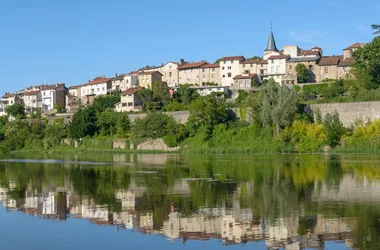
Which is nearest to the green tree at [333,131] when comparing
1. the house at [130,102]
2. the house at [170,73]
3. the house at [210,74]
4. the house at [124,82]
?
the house at [130,102]

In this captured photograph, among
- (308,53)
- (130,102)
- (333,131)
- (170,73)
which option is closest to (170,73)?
(170,73)

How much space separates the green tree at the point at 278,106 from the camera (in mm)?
50188

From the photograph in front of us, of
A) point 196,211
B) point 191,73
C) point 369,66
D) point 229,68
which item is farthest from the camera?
point 191,73

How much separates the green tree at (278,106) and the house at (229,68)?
3015cm

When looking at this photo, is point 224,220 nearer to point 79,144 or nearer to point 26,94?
point 79,144

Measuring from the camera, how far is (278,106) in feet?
165

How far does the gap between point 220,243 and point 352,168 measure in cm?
1984

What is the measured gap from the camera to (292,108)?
5034 centimetres

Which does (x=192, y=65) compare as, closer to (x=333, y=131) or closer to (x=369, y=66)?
(x=369, y=66)

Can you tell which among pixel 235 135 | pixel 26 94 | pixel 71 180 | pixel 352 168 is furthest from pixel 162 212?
pixel 26 94

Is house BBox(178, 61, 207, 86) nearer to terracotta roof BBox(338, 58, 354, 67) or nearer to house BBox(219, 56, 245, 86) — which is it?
house BBox(219, 56, 245, 86)

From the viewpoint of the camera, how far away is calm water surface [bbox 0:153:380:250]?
14.7 metres

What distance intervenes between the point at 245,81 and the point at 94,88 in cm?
2969

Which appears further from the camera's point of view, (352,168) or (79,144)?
(79,144)
